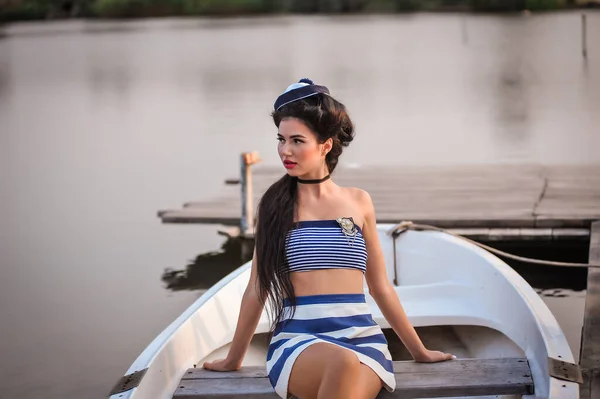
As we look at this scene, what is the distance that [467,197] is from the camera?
291 inches

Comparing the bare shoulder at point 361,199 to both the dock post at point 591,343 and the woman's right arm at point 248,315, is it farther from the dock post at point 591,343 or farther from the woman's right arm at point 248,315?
the dock post at point 591,343

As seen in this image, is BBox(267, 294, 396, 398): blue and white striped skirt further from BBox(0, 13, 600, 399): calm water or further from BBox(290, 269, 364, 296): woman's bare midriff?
BBox(0, 13, 600, 399): calm water

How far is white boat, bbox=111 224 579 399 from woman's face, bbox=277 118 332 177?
2.67 feet

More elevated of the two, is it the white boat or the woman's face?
the woman's face

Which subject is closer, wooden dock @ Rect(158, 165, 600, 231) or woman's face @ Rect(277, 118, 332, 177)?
woman's face @ Rect(277, 118, 332, 177)

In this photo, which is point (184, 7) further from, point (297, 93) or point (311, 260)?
point (311, 260)

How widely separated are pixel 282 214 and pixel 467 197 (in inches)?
189

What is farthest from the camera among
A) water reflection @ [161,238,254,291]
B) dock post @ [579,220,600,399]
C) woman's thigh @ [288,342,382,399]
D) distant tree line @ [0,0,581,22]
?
distant tree line @ [0,0,581,22]

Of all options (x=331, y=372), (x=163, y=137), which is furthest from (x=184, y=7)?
(x=331, y=372)

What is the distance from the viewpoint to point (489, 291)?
409 cm

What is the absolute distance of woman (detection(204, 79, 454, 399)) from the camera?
2664 millimetres

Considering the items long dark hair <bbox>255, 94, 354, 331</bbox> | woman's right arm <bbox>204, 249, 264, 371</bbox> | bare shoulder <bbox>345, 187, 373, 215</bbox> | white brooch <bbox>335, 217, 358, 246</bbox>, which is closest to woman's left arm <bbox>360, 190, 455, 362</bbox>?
bare shoulder <bbox>345, 187, 373, 215</bbox>

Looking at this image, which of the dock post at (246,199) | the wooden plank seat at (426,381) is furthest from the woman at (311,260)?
the dock post at (246,199)

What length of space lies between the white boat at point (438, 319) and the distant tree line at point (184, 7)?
43.9m
